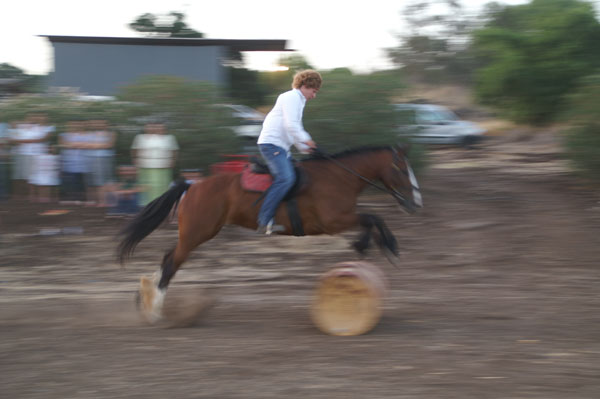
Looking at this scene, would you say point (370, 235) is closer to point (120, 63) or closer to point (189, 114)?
point (189, 114)

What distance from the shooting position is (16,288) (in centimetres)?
877

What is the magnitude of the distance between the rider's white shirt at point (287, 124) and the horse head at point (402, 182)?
942 millimetres

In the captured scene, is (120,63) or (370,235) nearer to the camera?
(370,235)

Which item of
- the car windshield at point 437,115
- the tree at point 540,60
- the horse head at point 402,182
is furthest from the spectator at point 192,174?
the tree at point 540,60

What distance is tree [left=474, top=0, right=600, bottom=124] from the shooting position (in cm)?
1914

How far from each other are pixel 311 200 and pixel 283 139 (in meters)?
0.74

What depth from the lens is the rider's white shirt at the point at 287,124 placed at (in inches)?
266

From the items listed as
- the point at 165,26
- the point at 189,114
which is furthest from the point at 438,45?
the point at 189,114

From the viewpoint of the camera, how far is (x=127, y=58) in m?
22.4

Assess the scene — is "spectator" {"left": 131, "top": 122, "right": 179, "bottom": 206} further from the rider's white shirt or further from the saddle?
the rider's white shirt

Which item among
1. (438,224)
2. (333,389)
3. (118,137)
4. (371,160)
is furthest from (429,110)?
(333,389)

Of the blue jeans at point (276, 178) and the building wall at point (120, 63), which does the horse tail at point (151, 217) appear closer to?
the blue jeans at point (276, 178)

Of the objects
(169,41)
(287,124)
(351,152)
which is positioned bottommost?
(351,152)

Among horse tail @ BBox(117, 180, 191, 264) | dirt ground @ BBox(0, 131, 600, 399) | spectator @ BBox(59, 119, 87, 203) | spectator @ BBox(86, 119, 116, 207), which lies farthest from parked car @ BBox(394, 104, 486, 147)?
horse tail @ BBox(117, 180, 191, 264)
